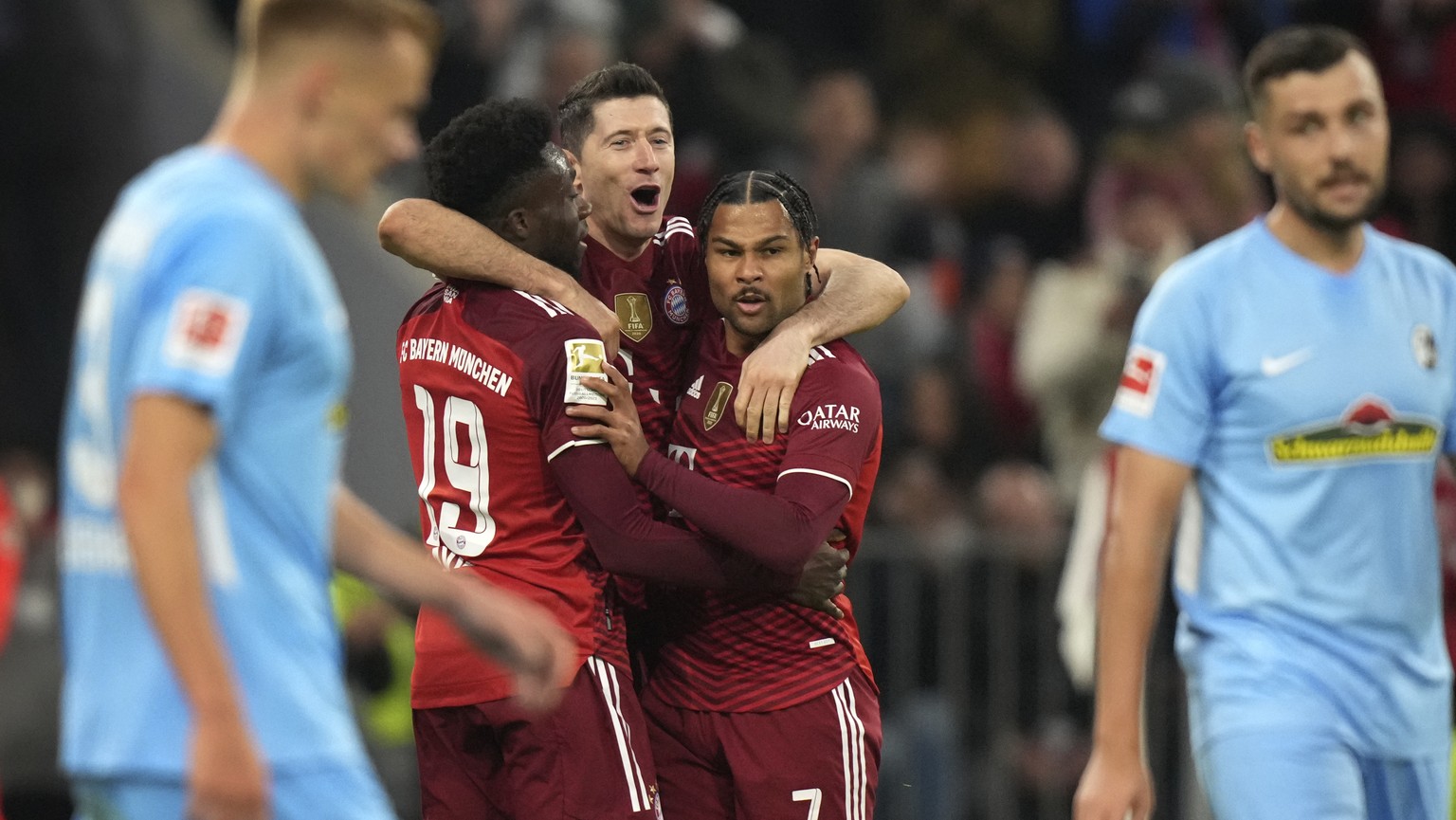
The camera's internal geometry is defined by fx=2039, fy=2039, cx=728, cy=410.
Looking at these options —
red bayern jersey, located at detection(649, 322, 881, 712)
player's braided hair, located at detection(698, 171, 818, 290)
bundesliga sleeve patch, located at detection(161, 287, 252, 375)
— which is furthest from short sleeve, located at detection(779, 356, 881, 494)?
bundesliga sleeve patch, located at detection(161, 287, 252, 375)

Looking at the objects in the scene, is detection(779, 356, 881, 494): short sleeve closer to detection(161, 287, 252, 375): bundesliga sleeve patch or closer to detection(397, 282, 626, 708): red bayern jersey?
detection(397, 282, 626, 708): red bayern jersey

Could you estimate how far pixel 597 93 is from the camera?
17.2 ft

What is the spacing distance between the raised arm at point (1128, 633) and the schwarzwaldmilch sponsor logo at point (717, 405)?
98 cm

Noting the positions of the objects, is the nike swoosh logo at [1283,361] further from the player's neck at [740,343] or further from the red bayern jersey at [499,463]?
the red bayern jersey at [499,463]

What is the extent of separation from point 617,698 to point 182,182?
184 centimetres

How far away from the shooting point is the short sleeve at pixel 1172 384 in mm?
4383

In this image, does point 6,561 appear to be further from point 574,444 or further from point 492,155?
point 574,444

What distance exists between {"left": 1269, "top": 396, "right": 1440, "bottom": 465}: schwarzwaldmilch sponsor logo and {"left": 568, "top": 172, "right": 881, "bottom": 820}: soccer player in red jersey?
3.18 feet

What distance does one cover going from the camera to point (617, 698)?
4.58 meters

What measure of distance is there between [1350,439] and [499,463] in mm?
1853

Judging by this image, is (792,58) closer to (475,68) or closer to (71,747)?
(475,68)

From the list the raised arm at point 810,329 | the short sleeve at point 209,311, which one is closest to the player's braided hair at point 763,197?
the raised arm at point 810,329

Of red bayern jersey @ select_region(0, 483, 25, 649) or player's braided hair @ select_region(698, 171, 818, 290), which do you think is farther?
red bayern jersey @ select_region(0, 483, 25, 649)

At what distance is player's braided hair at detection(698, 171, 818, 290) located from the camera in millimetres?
4789
